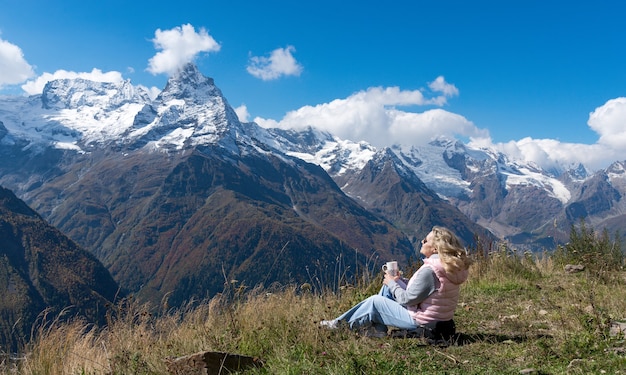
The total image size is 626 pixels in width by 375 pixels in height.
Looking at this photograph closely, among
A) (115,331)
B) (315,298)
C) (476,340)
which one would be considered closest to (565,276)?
(476,340)

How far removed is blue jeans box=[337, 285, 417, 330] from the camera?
21.6 ft

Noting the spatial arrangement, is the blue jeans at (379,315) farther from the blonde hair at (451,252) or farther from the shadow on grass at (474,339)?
the blonde hair at (451,252)

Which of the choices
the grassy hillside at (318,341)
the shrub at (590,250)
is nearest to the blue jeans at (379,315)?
the grassy hillside at (318,341)

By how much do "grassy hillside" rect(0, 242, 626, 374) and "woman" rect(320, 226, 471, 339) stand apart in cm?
30

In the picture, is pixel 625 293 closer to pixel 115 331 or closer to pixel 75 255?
pixel 115 331

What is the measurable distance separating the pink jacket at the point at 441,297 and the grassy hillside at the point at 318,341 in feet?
1.33

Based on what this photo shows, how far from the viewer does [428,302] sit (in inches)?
258

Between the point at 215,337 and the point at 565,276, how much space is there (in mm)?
9203

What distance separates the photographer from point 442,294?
6.48 meters

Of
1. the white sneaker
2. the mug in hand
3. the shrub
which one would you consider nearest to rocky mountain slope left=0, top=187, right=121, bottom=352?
the shrub

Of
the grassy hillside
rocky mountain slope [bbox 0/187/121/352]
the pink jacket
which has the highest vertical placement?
the pink jacket

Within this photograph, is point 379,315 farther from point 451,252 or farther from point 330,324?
point 451,252

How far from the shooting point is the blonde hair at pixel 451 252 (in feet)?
20.7

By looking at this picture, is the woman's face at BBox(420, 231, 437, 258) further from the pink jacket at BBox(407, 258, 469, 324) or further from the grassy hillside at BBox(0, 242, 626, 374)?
the grassy hillside at BBox(0, 242, 626, 374)
